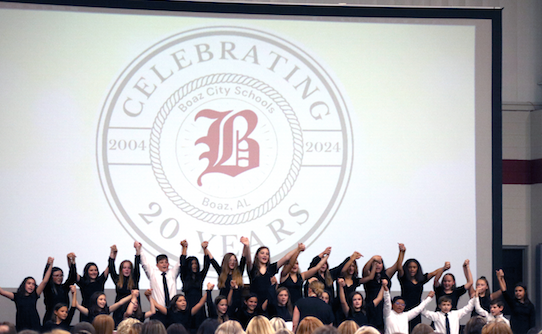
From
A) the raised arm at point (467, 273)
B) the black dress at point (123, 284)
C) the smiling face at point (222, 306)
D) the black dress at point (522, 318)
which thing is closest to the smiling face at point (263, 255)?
the smiling face at point (222, 306)

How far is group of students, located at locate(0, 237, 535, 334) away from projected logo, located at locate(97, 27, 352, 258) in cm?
58

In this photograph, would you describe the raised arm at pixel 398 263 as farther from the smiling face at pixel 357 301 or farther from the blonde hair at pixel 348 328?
the blonde hair at pixel 348 328

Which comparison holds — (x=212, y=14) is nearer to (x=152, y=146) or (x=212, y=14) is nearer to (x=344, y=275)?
(x=152, y=146)

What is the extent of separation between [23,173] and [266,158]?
2300mm

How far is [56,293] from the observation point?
234 inches

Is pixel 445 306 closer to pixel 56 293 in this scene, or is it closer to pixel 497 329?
pixel 497 329

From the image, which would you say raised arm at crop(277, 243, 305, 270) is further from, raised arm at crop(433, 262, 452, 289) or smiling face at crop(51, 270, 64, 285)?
smiling face at crop(51, 270, 64, 285)

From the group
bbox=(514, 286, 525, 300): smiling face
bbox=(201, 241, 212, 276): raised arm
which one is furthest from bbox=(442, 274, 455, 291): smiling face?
bbox=(201, 241, 212, 276): raised arm

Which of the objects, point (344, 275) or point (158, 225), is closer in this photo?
point (344, 275)

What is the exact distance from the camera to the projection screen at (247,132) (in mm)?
6484

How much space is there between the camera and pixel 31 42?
6.52m

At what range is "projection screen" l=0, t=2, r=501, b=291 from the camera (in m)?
6.48

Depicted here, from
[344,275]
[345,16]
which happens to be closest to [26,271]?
[344,275]

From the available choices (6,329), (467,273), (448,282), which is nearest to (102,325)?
(6,329)
